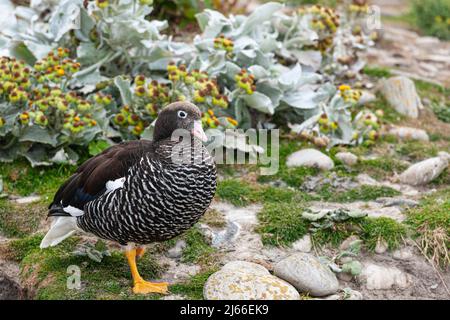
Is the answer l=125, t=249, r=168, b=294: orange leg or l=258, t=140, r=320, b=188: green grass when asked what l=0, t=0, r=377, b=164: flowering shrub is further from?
l=125, t=249, r=168, b=294: orange leg

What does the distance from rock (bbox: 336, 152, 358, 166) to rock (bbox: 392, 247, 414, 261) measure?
1815 mm

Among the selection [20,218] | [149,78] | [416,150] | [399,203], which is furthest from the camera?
[416,150]

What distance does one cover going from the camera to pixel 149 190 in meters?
4.50

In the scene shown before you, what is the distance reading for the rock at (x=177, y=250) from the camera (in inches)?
211

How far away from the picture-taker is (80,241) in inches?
218

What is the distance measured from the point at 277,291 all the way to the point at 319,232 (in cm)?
109

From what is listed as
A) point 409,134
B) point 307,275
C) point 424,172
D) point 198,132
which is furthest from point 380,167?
point 198,132

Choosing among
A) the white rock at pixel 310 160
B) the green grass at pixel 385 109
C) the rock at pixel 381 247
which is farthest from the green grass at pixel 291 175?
the green grass at pixel 385 109

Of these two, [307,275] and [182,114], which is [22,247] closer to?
[182,114]

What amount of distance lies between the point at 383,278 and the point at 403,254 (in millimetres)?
351

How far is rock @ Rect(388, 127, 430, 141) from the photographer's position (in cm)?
793

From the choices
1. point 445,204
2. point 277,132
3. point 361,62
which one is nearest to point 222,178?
point 277,132

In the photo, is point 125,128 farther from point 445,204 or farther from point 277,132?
point 445,204

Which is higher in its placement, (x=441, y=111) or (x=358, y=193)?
(x=358, y=193)
